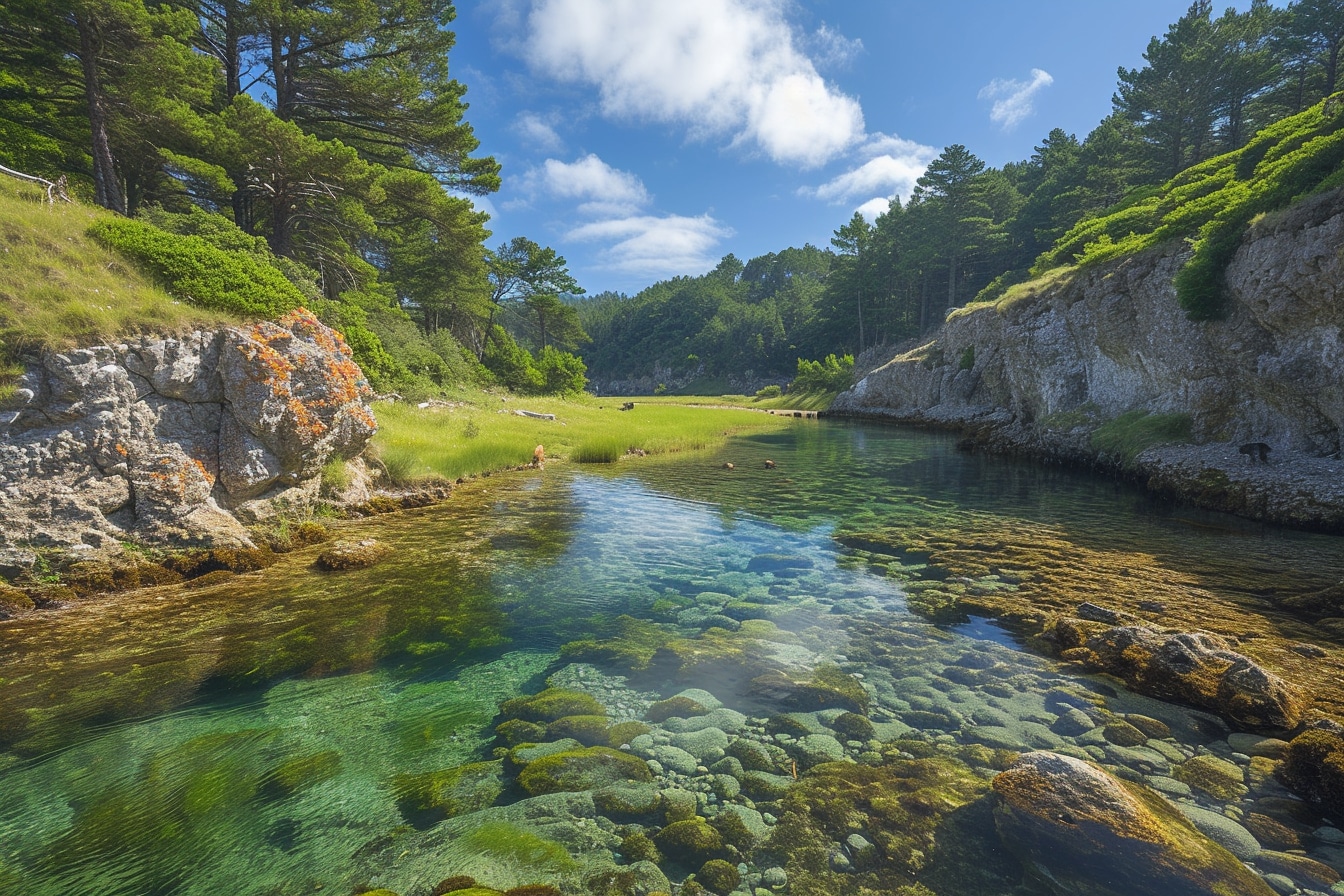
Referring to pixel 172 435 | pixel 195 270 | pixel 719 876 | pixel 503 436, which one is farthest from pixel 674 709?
pixel 503 436

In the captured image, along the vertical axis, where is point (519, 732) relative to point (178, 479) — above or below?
below

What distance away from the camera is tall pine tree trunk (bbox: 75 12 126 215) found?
59.5 ft

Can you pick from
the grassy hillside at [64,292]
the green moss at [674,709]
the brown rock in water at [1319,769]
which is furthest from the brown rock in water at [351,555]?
the brown rock in water at [1319,769]

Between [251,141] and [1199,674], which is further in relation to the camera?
[251,141]

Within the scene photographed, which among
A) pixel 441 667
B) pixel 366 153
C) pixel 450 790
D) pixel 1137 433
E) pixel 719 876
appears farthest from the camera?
pixel 366 153

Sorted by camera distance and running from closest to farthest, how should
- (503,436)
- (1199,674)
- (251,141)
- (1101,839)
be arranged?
(1101,839) → (1199,674) → (251,141) → (503,436)

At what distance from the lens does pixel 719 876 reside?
13.9ft

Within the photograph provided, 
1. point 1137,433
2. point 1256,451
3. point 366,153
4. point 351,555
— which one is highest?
point 366,153

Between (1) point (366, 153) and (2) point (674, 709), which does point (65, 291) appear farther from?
(1) point (366, 153)

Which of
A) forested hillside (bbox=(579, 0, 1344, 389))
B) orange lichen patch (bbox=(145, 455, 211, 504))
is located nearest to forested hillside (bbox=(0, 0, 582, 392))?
orange lichen patch (bbox=(145, 455, 211, 504))

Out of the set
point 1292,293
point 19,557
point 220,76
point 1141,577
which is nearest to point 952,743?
point 1141,577

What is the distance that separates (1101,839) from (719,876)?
10.1 ft

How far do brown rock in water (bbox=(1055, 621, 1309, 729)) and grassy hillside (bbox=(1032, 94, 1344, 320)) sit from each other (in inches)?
762

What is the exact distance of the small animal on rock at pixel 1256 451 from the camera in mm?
17578
